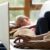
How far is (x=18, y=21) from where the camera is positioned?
7.00 feet

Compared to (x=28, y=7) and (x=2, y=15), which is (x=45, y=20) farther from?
(x=28, y=7)

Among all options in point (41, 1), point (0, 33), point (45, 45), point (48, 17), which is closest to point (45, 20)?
point (48, 17)

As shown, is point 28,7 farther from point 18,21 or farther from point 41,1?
point 18,21

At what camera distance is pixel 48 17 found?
5.35 ft

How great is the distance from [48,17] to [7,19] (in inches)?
28.9

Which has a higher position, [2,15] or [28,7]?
[28,7]

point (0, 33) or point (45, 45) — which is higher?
point (0, 33)

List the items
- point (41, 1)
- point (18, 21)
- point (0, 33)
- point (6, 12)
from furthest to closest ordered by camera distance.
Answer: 1. point (41, 1)
2. point (18, 21)
3. point (0, 33)
4. point (6, 12)

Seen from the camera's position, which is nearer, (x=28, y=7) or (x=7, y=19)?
(x=7, y=19)

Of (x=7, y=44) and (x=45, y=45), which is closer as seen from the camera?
(x=7, y=44)

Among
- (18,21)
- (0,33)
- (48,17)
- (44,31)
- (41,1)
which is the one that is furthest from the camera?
(41,1)

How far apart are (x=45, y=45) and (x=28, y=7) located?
1.95 meters

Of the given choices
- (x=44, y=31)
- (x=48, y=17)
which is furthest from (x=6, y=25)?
(x=48, y=17)

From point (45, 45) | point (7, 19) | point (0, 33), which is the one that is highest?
point (7, 19)
